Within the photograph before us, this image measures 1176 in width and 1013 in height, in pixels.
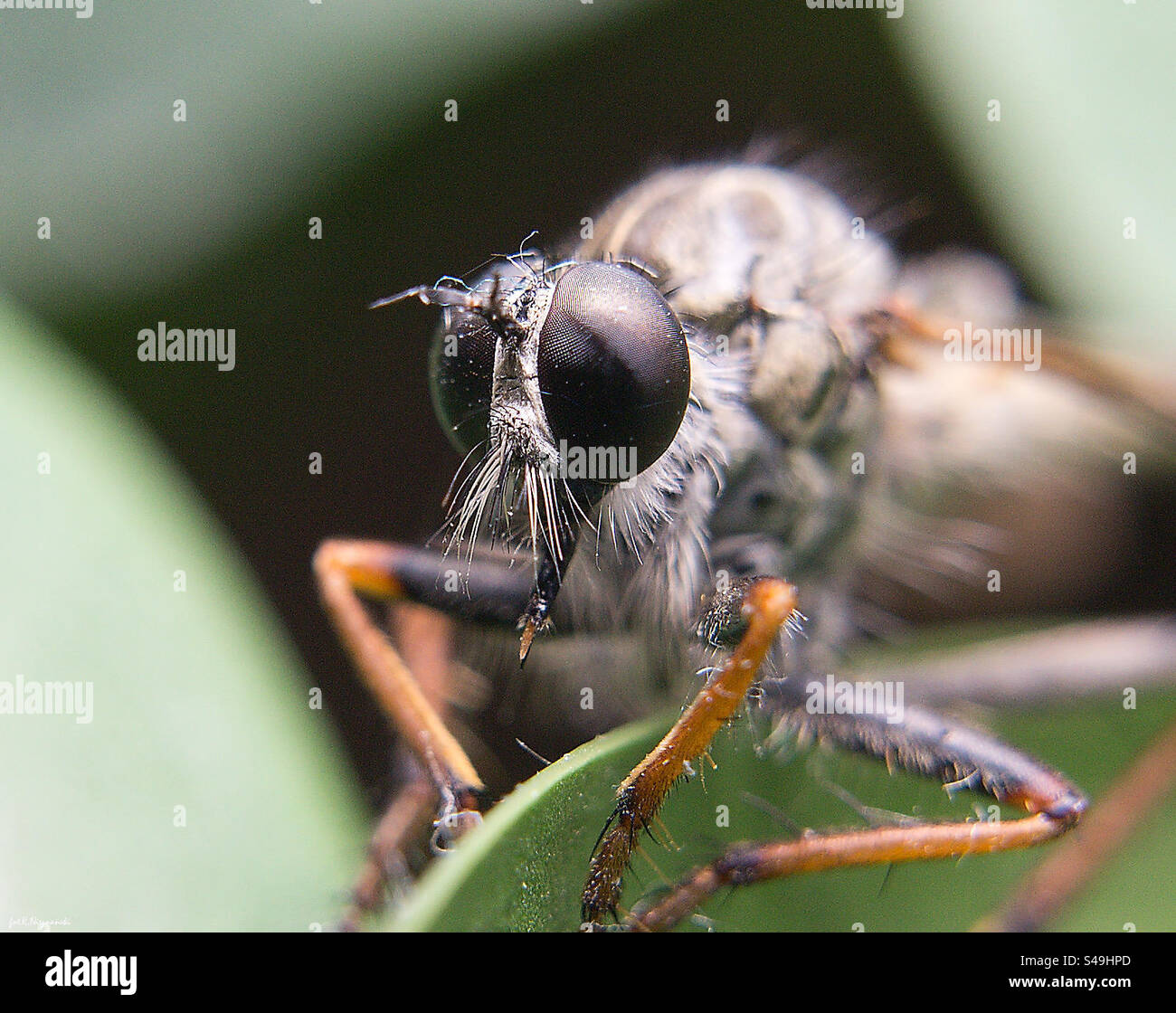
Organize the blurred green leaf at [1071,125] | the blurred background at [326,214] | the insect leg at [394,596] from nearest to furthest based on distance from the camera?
the insect leg at [394,596] → the blurred background at [326,214] → the blurred green leaf at [1071,125]

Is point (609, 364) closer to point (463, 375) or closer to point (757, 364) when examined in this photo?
point (463, 375)

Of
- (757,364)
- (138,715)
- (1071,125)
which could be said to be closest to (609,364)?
(757,364)

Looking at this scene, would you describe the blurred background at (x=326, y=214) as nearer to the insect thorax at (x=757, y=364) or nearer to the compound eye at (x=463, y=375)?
the insect thorax at (x=757, y=364)

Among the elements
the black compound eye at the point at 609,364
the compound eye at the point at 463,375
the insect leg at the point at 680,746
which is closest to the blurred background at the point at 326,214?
the compound eye at the point at 463,375

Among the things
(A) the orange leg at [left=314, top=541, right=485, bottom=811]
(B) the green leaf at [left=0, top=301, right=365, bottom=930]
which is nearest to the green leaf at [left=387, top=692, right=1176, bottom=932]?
(A) the orange leg at [left=314, top=541, right=485, bottom=811]

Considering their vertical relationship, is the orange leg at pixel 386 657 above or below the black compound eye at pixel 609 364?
below
